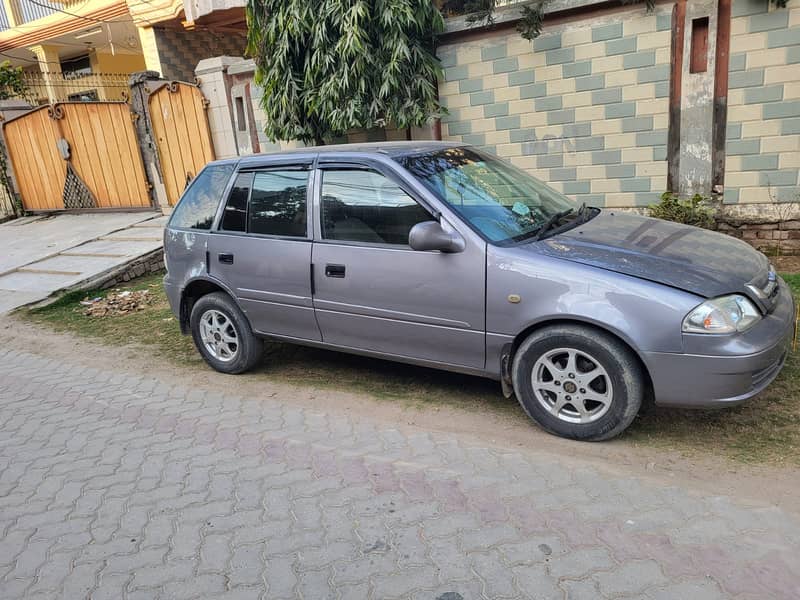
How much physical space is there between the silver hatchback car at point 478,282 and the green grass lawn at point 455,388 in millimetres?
287

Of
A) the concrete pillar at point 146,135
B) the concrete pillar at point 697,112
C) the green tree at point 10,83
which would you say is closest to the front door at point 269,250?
the concrete pillar at point 697,112

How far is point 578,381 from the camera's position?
11.2ft

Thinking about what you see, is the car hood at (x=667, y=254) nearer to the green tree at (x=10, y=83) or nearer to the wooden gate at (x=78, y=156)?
the wooden gate at (x=78, y=156)

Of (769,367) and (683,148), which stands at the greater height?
(683,148)

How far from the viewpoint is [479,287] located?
3631 mm

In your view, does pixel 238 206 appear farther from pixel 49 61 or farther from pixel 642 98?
pixel 49 61

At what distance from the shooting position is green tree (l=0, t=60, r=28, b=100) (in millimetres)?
13836

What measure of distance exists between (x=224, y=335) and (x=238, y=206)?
105cm

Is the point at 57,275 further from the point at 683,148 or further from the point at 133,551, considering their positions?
the point at 683,148

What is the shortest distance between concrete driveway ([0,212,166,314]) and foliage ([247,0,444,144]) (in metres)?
3.16

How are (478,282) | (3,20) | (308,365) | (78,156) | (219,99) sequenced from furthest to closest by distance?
(3,20), (78,156), (219,99), (308,365), (478,282)

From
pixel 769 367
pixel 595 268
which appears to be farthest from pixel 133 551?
pixel 769 367

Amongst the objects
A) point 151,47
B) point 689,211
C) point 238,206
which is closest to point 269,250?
point 238,206

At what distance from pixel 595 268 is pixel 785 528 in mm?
1473
